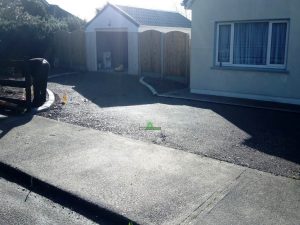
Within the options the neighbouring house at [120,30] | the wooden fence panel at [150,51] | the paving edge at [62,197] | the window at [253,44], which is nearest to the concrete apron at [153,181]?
the paving edge at [62,197]

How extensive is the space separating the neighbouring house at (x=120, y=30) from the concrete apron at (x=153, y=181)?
11560 millimetres

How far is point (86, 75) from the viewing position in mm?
18656

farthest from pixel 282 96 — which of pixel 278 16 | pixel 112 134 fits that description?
pixel 112 134

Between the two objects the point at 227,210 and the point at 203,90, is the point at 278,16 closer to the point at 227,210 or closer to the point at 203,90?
the point at 203,90

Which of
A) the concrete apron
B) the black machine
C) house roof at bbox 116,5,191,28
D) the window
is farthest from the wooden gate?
the concrete apron

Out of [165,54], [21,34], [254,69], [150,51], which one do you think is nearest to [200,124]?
[254,69]

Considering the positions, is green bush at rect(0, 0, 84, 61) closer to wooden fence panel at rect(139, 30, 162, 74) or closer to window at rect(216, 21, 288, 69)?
wooden fence panel at rect(139, 30, 162, 74)

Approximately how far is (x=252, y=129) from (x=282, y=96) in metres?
3.59

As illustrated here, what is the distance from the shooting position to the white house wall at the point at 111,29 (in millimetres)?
17828

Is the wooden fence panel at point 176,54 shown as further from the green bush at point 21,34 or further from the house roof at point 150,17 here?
the green bush at point 21,34

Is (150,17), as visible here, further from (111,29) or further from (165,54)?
(165,54)

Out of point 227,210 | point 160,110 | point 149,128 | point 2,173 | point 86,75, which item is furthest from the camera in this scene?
point 86,75

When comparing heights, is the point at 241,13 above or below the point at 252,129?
above

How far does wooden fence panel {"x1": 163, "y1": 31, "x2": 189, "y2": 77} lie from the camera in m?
14.9
